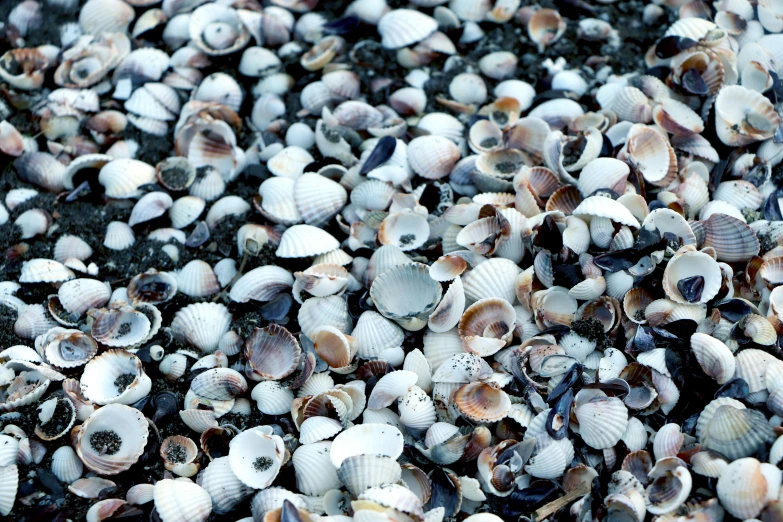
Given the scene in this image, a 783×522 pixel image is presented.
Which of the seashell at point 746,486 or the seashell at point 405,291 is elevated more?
the seashell at point 405,291

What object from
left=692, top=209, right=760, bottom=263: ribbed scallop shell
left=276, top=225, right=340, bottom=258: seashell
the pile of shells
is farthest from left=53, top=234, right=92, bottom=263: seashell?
left=692, top=209, right=760, bottom=263: ribbed scallop shell

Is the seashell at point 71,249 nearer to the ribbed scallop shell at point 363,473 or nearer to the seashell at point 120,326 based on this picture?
the seashell at point 120,326

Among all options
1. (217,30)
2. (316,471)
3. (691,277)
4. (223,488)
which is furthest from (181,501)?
(217,30)

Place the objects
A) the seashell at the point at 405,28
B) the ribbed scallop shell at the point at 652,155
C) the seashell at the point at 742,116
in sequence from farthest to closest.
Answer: the seashell at the point at 405,28, the seashell at the point at 742,116, the ribbed scallop shell at the point at 652,155

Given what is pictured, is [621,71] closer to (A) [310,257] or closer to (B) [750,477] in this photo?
(A) [310,257]

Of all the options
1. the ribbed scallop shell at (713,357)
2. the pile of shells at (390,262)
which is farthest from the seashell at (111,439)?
the ribbed scallop shell at (713,357)

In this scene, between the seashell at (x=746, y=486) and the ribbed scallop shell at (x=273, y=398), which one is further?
the ribbed scallop shell at (x=273, y=398)

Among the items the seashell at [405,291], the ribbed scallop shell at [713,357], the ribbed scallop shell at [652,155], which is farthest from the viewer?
the ribbed scallop shell at [652,155]
